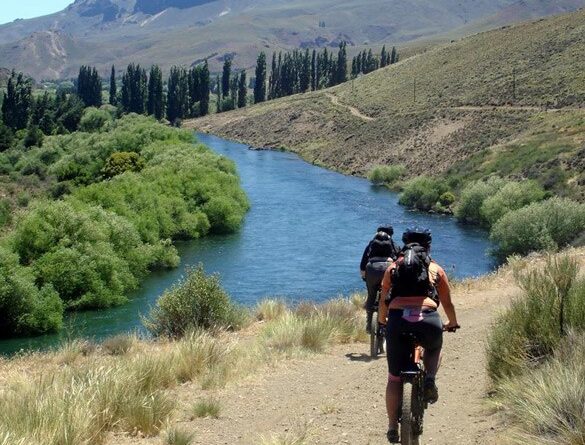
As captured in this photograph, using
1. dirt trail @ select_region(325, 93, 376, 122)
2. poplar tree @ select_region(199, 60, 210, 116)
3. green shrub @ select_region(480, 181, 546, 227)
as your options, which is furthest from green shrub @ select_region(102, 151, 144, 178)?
poplar tree @ select_region(199, 60, 210, 116)

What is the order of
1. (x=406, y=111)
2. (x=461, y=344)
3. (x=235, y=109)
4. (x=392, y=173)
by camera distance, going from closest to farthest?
(x=461, y=344), (x=392, y=173), (x=406, y=111), (x=235, y=109)

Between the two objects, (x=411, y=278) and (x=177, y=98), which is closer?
(x=411, y=278)

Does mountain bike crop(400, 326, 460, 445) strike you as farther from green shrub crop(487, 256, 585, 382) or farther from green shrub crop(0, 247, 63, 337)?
green shrub crop(0, 247, 63, 337)

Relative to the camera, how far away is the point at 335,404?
31.5 feet

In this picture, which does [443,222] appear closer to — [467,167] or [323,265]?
[467,167]

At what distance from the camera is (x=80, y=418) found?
7996 millimetres

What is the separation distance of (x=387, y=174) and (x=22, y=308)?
44.8 meters

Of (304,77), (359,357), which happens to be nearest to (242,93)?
(304,77)

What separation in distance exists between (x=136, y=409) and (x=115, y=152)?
61.1 meters

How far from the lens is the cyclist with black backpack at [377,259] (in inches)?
479

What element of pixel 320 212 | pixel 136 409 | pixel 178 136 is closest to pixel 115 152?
pixel 178 136

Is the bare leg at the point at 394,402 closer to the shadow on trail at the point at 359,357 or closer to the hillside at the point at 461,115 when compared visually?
the shadow on trail at the point at 359,357

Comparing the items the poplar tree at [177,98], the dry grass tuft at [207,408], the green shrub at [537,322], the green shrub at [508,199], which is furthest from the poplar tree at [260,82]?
the dry grass tuft at [207,408]

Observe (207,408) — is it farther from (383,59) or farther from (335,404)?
(383,59)
